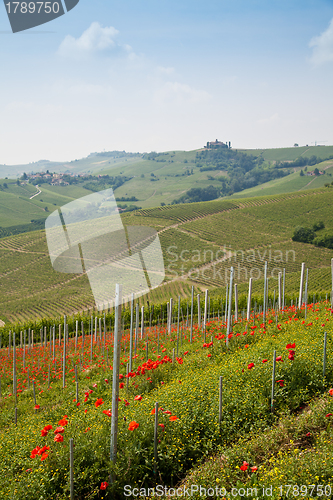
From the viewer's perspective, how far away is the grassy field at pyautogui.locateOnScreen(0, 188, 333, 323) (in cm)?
4583

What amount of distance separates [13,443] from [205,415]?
3.01 meters

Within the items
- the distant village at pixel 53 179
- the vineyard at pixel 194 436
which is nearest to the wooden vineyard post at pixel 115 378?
the vineyard at pixel 194 436

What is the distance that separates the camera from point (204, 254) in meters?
64.2

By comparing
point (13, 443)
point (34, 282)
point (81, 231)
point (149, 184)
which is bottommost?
point (34, 282)

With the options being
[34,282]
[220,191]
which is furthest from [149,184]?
[34,282]

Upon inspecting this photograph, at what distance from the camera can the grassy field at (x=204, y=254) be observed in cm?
4583

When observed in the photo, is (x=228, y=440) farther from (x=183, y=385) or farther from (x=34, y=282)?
(x=34, y=282)

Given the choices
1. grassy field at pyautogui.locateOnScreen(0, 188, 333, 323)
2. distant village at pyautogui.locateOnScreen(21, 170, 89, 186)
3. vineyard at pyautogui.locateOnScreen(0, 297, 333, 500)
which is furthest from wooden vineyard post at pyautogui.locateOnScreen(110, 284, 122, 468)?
distant village at pyautogui.locateOnScreen(21, 170, 89, 186)

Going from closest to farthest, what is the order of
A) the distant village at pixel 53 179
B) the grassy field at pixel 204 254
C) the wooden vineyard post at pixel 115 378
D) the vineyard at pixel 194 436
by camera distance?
the wooden vineyard post at pixel 115 378 → the vineyard at pixel 194 436 → the grassy field at pixel 204 254 → the distant village at pixel 53 179

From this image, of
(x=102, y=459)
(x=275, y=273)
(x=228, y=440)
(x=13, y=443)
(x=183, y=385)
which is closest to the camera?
(x=102, y=459)

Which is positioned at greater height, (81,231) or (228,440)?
(81,231)

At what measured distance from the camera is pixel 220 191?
17650 cm

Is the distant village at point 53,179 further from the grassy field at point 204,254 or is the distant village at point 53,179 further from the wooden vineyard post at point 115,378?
the wooden vineyard post at point 115,378

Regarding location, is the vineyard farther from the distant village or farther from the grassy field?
the distant village
